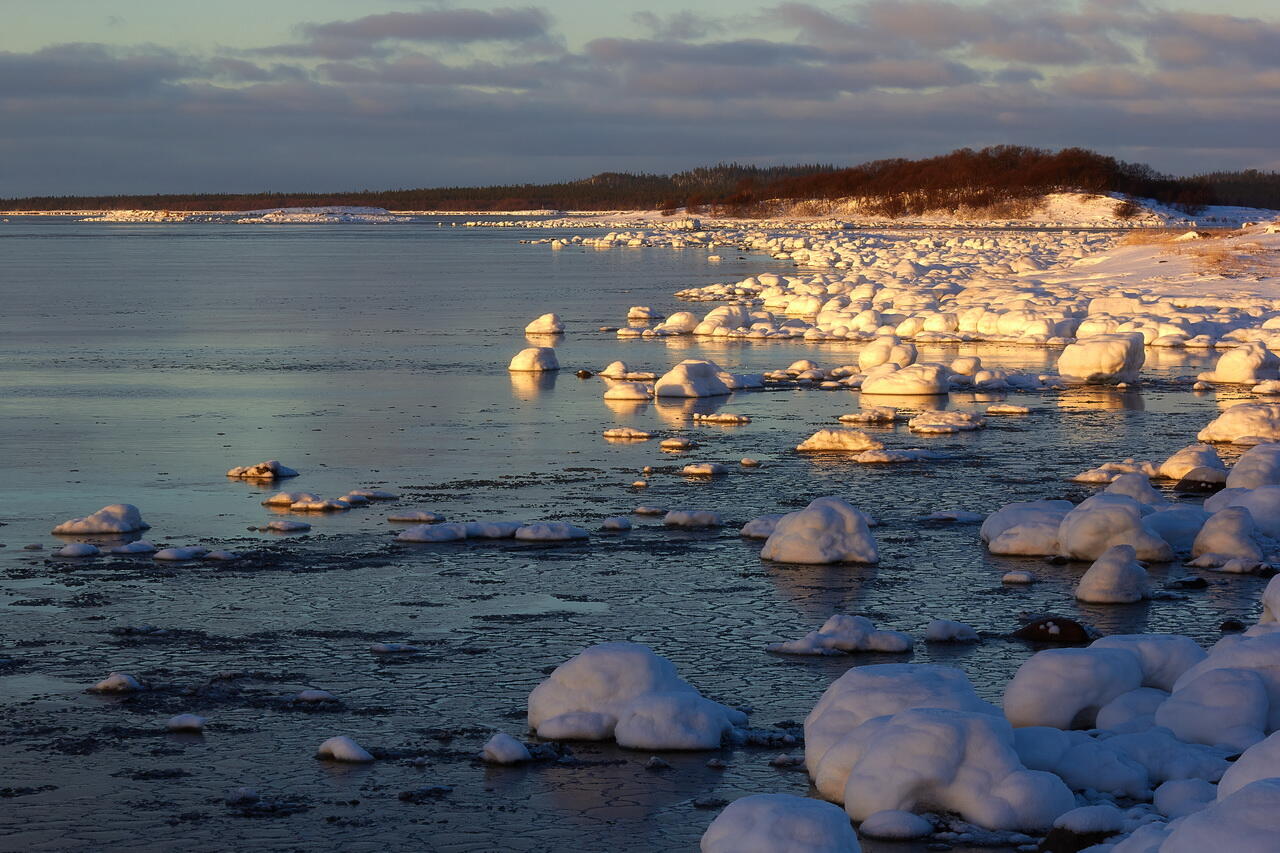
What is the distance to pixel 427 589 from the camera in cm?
963

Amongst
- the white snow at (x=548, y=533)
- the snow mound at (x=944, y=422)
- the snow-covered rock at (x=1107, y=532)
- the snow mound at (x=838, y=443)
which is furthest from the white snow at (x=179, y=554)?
the snow mound at (x=944, y=422)

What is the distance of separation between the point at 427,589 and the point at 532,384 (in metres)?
10.6

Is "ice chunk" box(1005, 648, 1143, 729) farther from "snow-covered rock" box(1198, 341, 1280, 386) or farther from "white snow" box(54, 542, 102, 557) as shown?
"snow-covered rock" box(1198, 341, 1280, 386)

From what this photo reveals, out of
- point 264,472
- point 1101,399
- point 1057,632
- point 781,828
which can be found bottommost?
point 1101,399

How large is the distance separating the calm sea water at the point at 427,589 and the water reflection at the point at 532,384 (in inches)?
4.5

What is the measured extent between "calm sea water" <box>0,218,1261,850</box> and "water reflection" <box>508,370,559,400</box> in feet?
0.37

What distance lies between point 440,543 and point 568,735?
4001mm

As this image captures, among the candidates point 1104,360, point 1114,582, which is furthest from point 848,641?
point 1104,360

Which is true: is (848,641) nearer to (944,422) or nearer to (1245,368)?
(944,422)

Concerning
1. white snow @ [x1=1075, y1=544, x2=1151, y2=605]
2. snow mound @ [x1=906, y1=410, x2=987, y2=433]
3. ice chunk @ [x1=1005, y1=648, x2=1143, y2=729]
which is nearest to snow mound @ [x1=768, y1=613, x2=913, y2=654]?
ice chunk @ [x1=1005, y1=648, x2=1143, y2=729]

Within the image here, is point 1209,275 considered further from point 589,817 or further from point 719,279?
point 589,817

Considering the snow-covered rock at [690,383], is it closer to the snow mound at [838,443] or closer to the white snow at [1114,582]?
the snow mound at [838,443]

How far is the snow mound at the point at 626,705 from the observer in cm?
699

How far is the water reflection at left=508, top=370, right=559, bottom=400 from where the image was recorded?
62.8 feet
